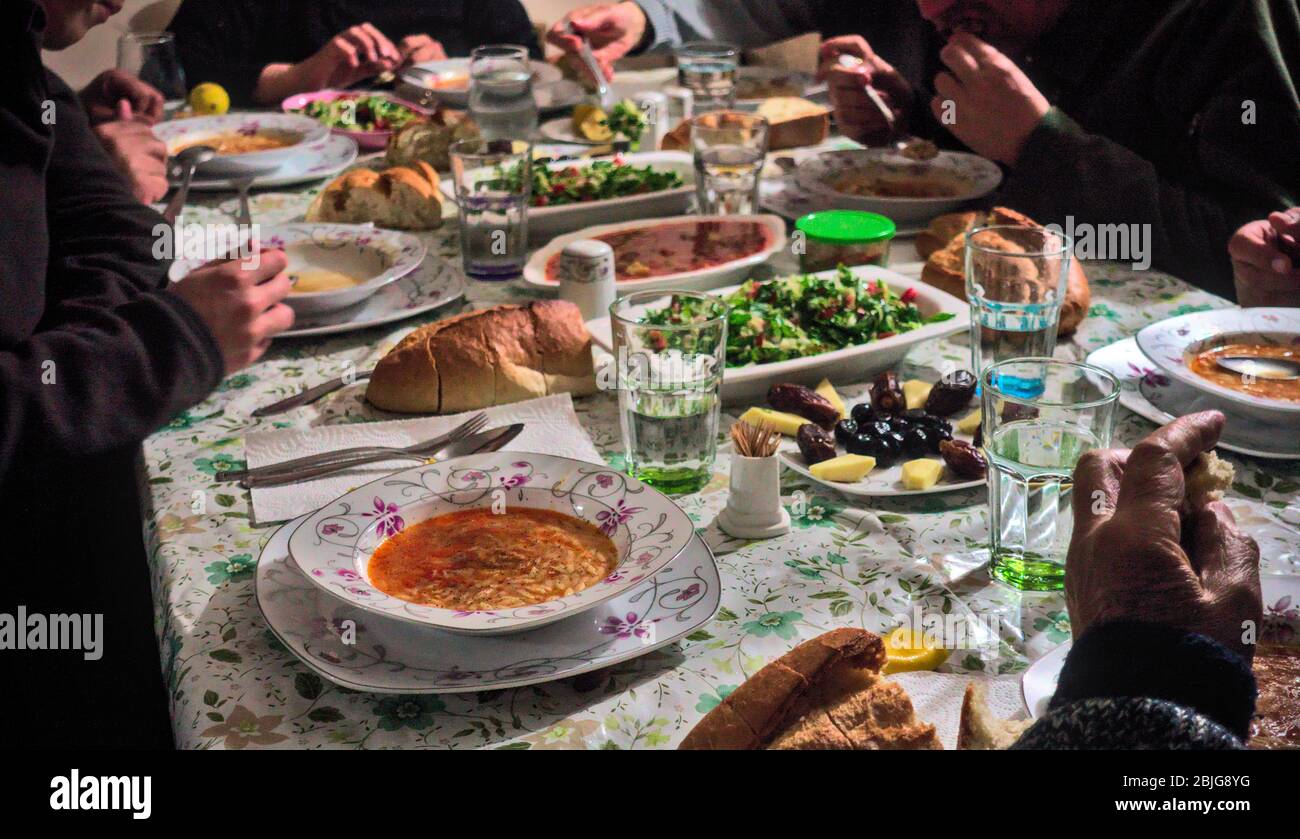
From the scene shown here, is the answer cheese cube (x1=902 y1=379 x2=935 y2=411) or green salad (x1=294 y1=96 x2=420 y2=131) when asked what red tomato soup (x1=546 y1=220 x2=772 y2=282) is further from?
green salad (x1=294 y1=96 x2=420 y2=131)

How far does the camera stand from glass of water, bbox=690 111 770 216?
2129mm

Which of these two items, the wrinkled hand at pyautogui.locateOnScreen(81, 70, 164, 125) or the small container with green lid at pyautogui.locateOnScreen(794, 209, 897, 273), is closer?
the small container with green lid at pyautogui.locateOnScreen(794, 209, 897, 273)

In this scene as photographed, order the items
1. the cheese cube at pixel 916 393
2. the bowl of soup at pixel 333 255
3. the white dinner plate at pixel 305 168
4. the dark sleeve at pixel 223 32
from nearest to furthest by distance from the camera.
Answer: the cheese cube at pixel 916 393 → the bowl of soup at pixel 333 255 → the white dinner plate at pixel 305 168 → the dark sleeve at pixel 223 32

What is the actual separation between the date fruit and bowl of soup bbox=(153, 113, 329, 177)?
4.82ft

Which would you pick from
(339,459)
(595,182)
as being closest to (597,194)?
(595,182)

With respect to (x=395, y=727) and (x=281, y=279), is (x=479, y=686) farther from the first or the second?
(x=281, y=279)

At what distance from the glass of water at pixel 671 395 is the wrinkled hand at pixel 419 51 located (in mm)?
2269

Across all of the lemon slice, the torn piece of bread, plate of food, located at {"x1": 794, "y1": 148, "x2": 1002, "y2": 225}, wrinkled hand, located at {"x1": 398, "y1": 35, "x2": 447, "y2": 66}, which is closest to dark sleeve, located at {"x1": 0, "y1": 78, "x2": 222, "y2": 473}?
the lemon slice

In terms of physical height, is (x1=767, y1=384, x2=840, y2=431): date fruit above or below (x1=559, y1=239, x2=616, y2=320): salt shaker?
below

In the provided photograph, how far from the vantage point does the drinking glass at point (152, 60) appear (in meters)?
2.58

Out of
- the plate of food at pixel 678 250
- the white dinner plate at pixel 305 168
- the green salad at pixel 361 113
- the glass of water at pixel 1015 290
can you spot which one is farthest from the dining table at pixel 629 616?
the green salad at pixel 361 113

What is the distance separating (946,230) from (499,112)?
1140 millimetres

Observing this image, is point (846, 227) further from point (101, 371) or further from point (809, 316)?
point (101, 371)

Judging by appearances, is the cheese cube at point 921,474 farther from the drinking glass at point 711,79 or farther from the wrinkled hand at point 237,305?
the drinking glass at point 711,79
